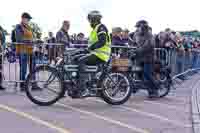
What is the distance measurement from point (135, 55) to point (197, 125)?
3758 mm

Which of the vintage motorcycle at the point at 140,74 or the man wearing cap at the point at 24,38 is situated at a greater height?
the man wearing cap at the point at 24,38

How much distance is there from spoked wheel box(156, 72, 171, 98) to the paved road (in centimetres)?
49

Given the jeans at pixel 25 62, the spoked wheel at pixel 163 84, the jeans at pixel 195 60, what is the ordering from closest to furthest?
the spoked wheel at pixel 163 84 < the jeans at pixel 25 62 < the jeans at pixel 195 60

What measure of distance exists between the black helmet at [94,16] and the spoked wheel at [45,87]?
1317 millimetres

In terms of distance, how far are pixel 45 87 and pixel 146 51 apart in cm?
284

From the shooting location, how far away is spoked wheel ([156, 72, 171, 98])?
11445 mm

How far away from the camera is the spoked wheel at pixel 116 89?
9789 mm

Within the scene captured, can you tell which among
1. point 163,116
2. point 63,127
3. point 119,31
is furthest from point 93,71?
point 119,31

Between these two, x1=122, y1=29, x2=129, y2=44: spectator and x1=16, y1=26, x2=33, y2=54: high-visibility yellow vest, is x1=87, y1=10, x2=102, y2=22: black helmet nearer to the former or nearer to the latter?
x1=16, y1=26, x2=33, y2=54: high-visibility yellow vest

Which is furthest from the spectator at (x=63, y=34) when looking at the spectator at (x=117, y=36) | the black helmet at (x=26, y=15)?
the spectator at (x=117, y=36)

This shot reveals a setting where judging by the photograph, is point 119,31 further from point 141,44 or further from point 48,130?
point 48,130

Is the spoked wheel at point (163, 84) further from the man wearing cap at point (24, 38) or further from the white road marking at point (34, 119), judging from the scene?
the white road marking at point (34, 119)

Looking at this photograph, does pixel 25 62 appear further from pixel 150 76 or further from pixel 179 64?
pixel 179 64

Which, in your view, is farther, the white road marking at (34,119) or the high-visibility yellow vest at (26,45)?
the high-visibility yellow vest at (26,45)
